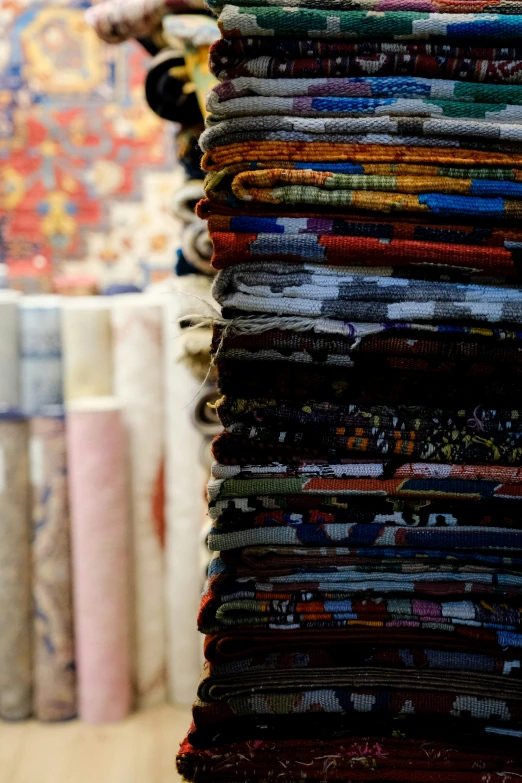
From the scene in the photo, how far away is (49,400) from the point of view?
1432 mm

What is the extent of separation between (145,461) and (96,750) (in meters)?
0.50

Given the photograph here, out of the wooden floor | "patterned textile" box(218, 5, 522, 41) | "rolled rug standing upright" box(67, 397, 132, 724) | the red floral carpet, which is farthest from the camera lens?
the red floral carpet

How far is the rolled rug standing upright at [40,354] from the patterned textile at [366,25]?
3.19ft

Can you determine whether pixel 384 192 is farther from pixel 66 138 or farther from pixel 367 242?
pixel 66 138

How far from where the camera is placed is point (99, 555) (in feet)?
4.47

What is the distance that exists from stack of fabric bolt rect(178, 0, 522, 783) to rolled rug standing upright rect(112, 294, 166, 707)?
2.84ft

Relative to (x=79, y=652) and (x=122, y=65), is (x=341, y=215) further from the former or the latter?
(x=122, y=65)

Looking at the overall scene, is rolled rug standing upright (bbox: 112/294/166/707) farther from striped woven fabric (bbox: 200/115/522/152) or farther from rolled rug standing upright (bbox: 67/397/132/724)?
striped woven fabric (bbox: 200/115/522/152)

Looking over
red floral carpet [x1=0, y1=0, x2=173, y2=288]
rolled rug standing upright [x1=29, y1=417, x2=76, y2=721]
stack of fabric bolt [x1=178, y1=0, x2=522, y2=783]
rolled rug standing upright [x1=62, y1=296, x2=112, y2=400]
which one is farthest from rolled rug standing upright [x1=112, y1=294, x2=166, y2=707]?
stack of fabric bolt [x1=178, y1=0, x2=522, y2=783]

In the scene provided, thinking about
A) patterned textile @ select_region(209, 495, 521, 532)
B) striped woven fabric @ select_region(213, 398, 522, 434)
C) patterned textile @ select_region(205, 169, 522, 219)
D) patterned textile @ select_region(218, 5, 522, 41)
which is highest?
patterned textile @ select_region(218, 5, 522, 41)

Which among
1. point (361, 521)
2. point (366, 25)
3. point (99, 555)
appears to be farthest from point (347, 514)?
point (99, 555)

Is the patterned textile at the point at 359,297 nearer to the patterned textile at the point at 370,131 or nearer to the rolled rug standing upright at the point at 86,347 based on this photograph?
the patterned textile at the point at 370,131

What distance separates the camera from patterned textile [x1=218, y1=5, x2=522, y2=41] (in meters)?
0.53

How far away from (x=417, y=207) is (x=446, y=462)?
0.19 m
